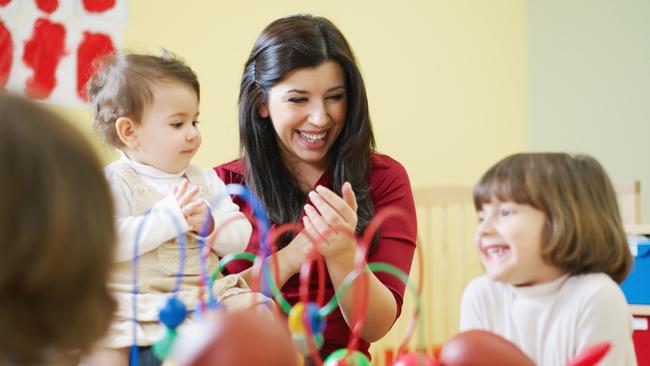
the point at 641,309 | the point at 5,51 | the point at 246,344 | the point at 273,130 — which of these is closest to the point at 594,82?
the point at 641,309

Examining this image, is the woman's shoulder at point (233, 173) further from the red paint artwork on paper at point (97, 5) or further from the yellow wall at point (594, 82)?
the yellow wall at point (594, 82)

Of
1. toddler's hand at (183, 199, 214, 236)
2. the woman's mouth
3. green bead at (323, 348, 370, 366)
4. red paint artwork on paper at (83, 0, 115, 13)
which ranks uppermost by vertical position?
red paint artwork on paper at (83, 0, 115, 13)

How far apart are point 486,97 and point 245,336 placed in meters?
2.34

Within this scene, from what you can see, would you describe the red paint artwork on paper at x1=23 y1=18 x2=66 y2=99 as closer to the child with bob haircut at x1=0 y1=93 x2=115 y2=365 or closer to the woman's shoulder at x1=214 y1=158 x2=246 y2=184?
the woman's shoulder at x1=214 y1=158 x2=246 y2=184

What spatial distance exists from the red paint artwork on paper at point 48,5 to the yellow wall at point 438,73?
0.58m

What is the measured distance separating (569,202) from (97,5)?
155cm

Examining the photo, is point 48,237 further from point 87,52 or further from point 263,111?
point 87,52

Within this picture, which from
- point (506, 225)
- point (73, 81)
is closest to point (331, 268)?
point (506, 225)

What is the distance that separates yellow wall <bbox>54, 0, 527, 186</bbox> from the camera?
2.71 m

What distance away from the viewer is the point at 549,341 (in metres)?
0.95

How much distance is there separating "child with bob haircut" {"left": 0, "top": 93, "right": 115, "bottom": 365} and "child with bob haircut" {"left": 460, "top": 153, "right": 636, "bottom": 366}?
1.66ft

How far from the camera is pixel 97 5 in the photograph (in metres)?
2.11

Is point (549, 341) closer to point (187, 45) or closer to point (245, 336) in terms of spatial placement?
point (245, 336)

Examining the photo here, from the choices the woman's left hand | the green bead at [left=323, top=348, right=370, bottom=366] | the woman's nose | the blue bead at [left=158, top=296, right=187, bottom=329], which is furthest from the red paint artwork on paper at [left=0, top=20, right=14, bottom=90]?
the green bead at [left=323, top=348, right=370, bottom=366]
